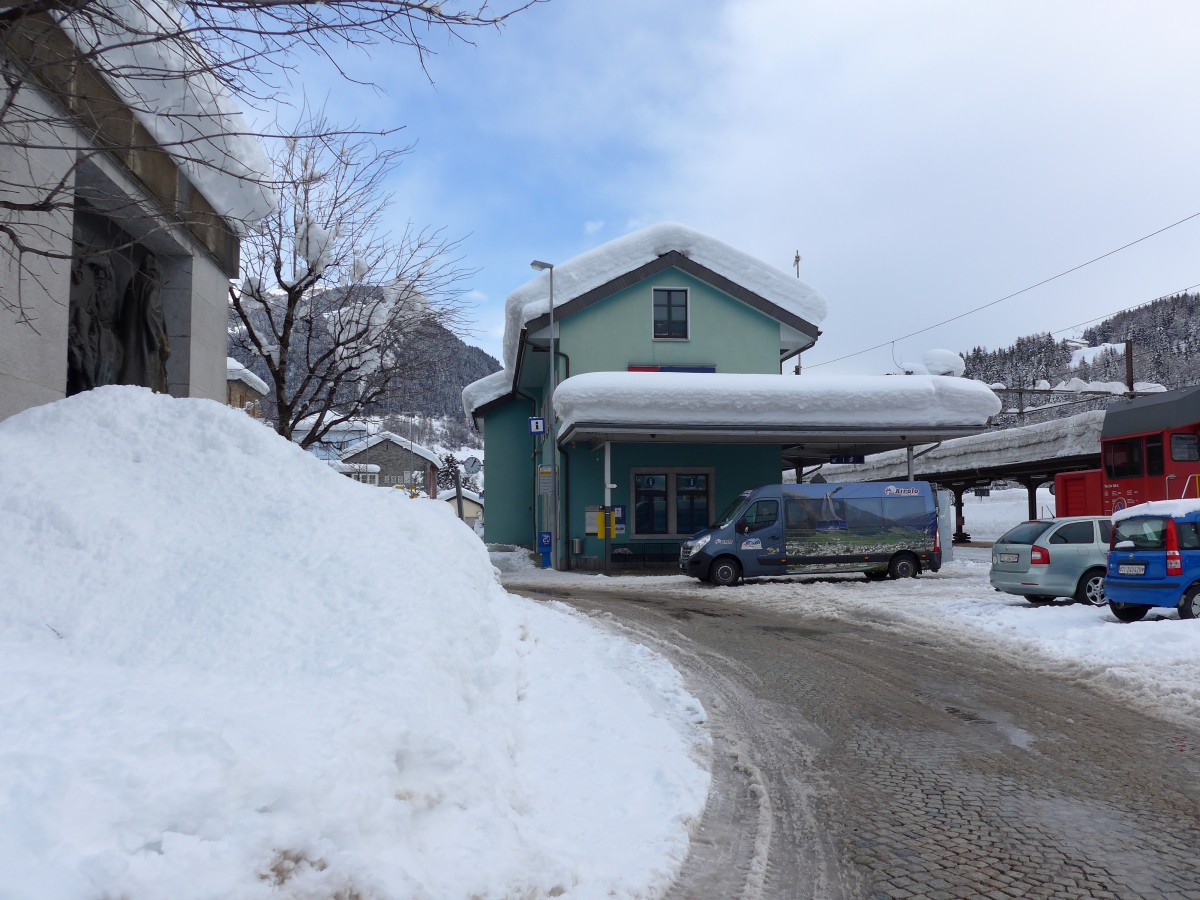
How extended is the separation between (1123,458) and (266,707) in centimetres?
2414

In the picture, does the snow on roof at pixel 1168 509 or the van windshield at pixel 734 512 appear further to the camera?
the van windshield at pixel 734 512

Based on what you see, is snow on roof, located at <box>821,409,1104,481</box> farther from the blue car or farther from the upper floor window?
the blue car

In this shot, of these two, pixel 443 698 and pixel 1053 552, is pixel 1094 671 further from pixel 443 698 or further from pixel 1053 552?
pixel 443 698

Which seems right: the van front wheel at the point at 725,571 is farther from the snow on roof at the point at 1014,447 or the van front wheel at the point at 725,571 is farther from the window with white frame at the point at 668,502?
the snow on roof at the point at 1014,447

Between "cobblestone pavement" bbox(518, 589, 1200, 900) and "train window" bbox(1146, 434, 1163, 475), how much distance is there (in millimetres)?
14902

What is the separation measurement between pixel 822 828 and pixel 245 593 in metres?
3.29

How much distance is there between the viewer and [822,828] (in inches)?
179

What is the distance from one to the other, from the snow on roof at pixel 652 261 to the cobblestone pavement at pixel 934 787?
17662 mm

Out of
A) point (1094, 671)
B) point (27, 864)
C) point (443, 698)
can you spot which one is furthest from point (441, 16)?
point (1094, 671)

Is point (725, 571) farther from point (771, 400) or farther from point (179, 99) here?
point (179, 99)

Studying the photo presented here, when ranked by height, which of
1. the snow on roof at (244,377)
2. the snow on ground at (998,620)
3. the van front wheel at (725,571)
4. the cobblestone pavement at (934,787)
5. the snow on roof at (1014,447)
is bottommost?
the cobblestone pavement at (934,787)

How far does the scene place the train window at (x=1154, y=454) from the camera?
20.9 meters

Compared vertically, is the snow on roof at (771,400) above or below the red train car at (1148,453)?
above

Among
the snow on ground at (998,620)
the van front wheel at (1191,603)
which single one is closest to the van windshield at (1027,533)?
the snow on ground at (998,620)
